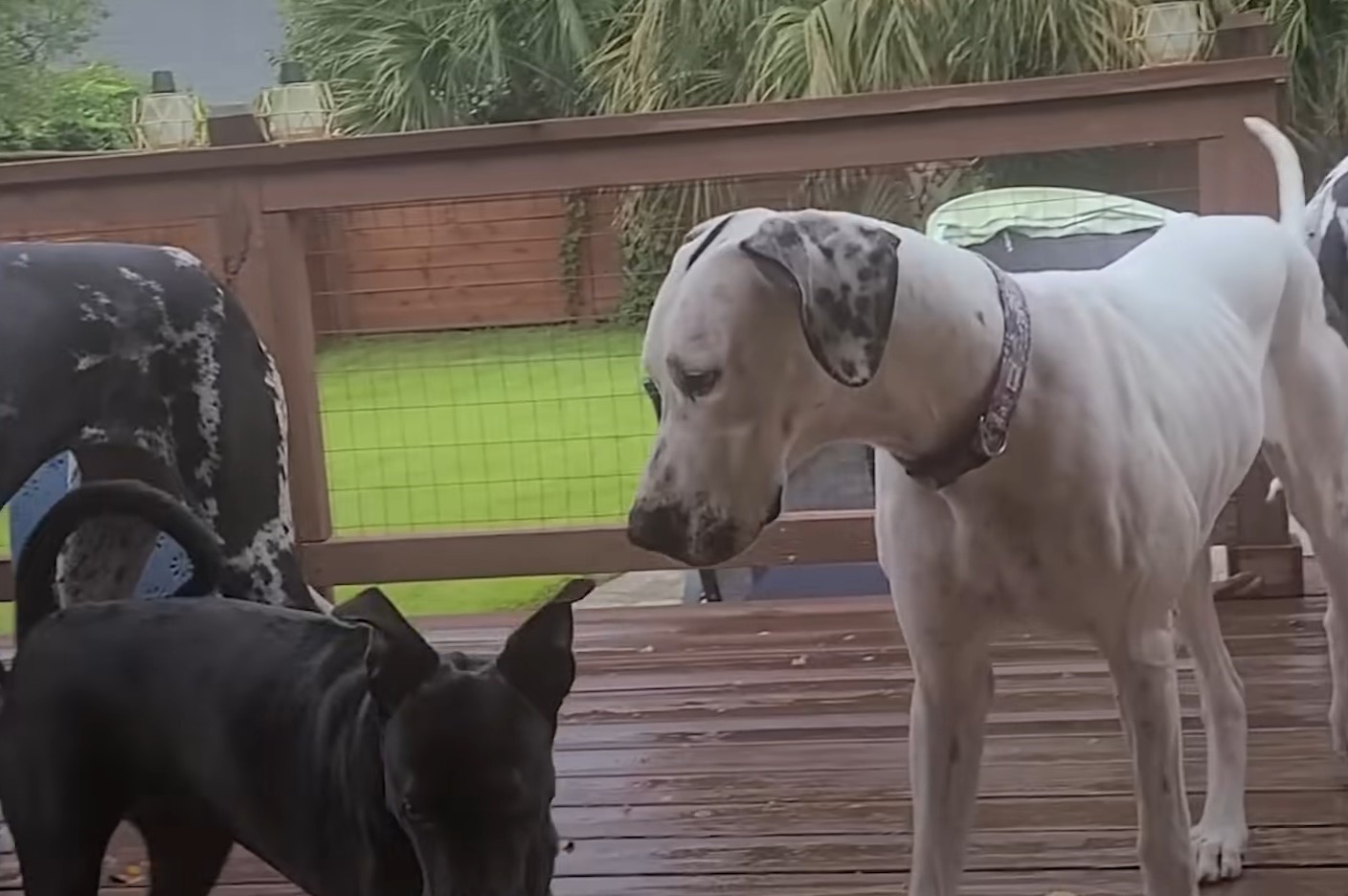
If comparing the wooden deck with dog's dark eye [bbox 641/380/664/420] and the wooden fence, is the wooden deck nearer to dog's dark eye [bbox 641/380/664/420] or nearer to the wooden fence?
the wooden fence

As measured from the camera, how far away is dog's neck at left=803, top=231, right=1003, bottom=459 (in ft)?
5.70

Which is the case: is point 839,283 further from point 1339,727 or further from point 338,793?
point 1339,727

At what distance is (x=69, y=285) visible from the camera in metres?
2.47

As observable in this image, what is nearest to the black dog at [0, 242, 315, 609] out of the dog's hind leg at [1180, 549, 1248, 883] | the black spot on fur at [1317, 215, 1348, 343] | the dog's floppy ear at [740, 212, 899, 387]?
the dog's floppy ear at [740, 212, 899, 387]

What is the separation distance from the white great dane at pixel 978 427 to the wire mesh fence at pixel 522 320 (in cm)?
143

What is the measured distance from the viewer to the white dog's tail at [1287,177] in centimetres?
271

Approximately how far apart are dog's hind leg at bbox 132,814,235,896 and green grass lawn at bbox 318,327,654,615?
1.85 m

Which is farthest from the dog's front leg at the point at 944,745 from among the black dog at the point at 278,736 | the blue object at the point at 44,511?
the blue object at the point at 44,511

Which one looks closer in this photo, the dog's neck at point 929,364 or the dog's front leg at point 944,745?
the dog's neck at point 929,364

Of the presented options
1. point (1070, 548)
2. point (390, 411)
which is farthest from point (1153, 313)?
point (390, 411)

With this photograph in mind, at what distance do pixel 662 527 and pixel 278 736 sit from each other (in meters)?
0.44

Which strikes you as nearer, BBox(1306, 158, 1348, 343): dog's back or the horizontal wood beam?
BBox(1306, 158, 1348, 343): dog's back

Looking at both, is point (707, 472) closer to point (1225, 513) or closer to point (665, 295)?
point (665, 295)

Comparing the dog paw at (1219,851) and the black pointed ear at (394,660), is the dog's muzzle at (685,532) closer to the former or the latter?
the black pointed ear at (394,660)
